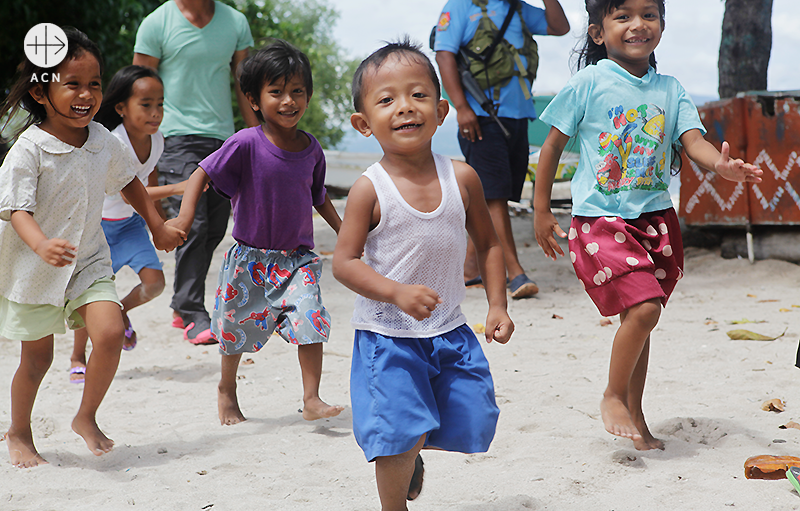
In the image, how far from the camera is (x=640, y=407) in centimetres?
299

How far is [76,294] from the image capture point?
3012 millimetres

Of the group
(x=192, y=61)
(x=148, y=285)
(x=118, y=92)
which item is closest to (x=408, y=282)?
(x=148, y=285)

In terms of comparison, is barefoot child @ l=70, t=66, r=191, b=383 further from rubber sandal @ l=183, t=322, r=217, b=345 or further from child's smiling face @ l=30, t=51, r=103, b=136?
child's smiling face @ l=30, t=51, r=103, b=136

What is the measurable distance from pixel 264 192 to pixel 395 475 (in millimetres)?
1719

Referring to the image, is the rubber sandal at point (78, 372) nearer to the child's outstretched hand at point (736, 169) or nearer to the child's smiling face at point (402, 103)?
the child's smiling face at point (402, 103)

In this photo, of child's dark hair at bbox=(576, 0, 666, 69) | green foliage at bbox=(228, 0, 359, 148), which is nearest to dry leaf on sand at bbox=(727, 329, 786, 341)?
child's dark hair at bbox=(576, 0, 666, 69)

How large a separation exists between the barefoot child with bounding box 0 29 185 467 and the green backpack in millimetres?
3341

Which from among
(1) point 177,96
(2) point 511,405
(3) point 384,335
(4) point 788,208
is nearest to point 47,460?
(3) point 384,335

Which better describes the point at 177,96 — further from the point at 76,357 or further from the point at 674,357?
the point at 674,357

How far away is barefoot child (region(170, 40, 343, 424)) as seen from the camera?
3.41 meters

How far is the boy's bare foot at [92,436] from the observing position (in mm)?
3043

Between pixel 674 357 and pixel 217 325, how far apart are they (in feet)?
8.18

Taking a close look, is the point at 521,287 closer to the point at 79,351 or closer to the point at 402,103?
the point at 79,351

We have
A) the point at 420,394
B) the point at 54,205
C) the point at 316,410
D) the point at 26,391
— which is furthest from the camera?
the point at 316,410
